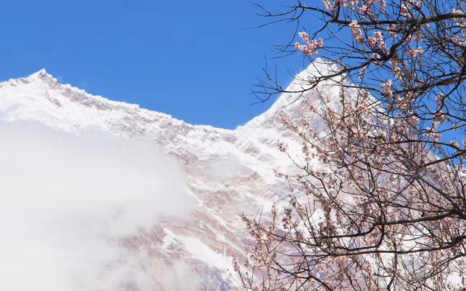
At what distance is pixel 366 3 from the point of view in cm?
477

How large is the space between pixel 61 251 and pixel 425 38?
189m

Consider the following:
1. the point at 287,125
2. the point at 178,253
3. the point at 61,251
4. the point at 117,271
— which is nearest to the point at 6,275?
the point at 61,251

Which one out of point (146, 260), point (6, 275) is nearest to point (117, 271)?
point (146, 260)

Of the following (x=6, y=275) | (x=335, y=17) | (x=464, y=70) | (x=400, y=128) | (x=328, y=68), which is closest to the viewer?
(x=464, y=70)

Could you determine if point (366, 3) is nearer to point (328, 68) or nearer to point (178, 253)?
point (328, 68)

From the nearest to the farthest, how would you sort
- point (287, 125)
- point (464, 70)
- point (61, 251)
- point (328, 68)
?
point (464, 70) < point (328, 68) < point (287, 125) < point (61, 251)

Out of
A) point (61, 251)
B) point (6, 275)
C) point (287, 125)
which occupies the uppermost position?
point (61, 251)

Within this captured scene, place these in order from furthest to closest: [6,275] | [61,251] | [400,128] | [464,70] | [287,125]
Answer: [61,251], [6,275], [287,125], [400,128], [464,70]

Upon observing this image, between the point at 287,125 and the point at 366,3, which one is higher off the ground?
the point at 287,125

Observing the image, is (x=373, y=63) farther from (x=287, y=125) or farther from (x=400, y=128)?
(x=287, y=125)

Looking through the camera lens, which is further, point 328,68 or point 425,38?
point 328,68

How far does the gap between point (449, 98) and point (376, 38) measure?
38.6 inches

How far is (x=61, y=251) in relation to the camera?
182 metres

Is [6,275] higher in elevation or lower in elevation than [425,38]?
higher
